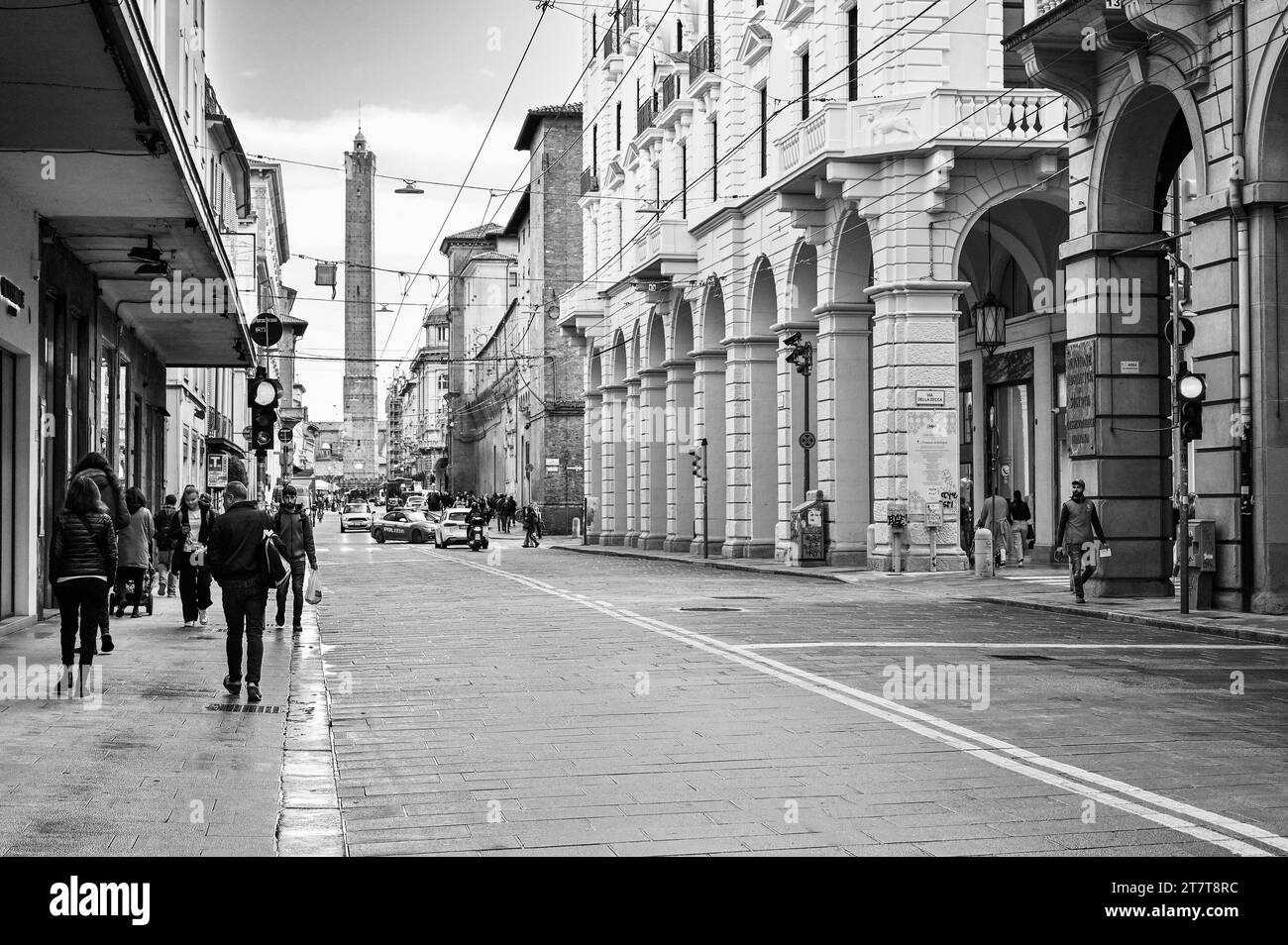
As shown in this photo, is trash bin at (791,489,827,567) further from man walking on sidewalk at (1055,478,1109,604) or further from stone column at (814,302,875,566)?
man walking on sidewalk at (1055,478,1109,604)

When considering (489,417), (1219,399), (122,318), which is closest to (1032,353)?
(1219,399)

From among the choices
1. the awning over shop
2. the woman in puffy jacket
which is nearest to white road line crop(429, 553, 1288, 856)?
the woman in puffy jacket

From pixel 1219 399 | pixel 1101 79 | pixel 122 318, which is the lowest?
pixel 1219 399

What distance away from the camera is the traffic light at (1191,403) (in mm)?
18500

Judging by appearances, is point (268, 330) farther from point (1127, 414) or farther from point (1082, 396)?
point (1127, 414)

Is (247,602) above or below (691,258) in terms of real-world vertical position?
below

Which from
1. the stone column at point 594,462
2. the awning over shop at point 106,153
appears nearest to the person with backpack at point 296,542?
the awning over shop at point 106,153

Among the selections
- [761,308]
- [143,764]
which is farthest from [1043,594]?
[143,764]

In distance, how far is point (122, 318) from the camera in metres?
25.2

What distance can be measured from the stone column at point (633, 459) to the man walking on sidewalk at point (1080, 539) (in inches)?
1141

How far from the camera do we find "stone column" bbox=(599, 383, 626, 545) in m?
53.9

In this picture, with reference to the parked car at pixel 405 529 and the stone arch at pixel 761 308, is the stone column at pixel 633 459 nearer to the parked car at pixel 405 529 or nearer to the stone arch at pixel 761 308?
the stone arch at pixel 761 308
